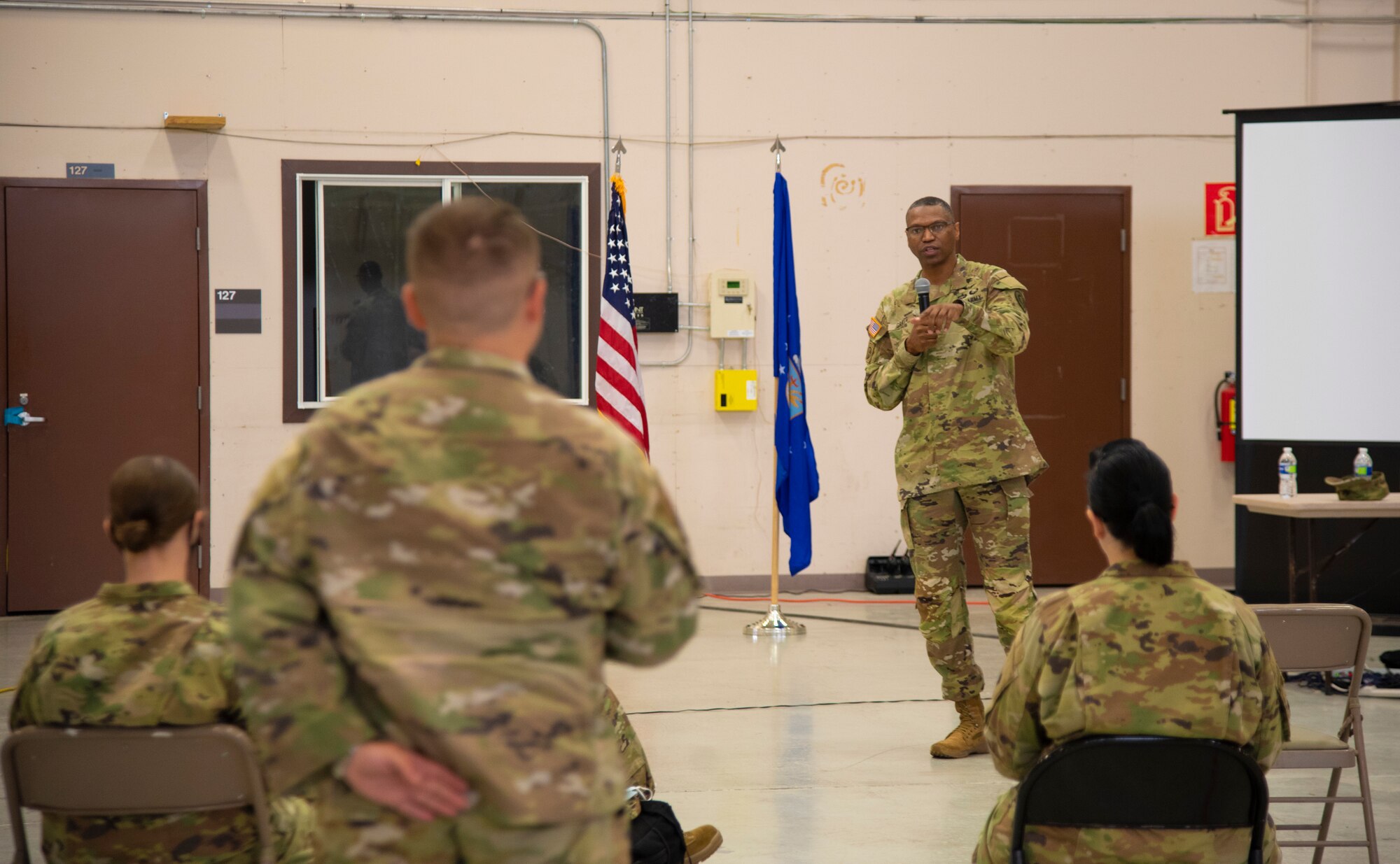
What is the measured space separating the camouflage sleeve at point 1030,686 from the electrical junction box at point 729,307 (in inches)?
216

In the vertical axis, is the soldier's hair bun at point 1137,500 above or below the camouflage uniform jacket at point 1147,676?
above

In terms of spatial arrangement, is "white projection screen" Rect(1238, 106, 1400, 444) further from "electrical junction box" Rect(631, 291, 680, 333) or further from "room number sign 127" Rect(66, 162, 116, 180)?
"room number sign 127" Rect(66, 162, 116, 180)

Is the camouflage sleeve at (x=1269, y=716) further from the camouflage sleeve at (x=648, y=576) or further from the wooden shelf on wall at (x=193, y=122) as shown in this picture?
the wooden shelf on wall at (x=193, y=122)

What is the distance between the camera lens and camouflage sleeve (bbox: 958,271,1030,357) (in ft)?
13.6

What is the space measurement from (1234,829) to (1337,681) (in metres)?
3.63

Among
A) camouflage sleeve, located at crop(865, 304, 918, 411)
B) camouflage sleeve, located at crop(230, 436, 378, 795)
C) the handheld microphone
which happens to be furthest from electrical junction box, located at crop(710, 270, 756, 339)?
camouflage sleeve, located at crop(230, 436, 378, 795)

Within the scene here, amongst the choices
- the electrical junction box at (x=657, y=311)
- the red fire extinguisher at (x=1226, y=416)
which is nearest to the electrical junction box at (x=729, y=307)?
the electrical junction box at (x=657, y=311)

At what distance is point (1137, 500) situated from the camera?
2.06m

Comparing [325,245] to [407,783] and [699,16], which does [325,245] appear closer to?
[699,16]

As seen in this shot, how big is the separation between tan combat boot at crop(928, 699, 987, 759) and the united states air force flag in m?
2.24

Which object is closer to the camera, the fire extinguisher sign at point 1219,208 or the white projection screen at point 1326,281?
the white projection screen at point 1326,281

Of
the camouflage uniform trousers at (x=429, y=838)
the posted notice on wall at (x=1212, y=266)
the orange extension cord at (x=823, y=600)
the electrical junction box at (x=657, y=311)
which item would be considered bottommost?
the orange extension cord at (x=823, y=600)

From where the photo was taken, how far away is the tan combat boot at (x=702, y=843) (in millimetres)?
2873

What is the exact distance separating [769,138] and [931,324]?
12.6 ft
